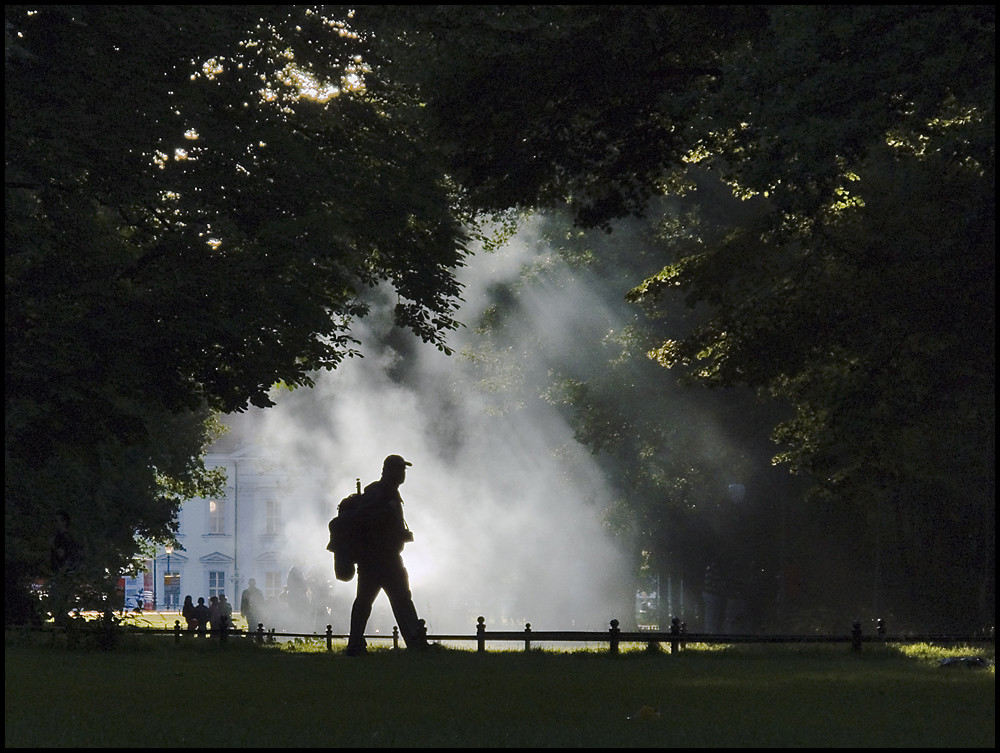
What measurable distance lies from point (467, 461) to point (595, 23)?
52.1 m

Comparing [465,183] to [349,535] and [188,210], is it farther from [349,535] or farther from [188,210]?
[188,210]

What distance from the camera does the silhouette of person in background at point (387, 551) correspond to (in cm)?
1712

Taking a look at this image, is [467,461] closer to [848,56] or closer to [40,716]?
[848,56]

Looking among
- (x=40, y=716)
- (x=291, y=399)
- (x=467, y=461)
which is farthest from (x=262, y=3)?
(x=291, y=399)

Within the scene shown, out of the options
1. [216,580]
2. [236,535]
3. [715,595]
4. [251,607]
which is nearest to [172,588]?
[216,580]

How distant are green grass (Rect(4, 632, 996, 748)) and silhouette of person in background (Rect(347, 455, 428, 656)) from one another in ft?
4.04

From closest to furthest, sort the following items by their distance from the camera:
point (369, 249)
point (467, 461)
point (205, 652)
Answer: point (205, 652) < point (369, 249) < point (467, 461)

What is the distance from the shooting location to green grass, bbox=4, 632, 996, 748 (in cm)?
836

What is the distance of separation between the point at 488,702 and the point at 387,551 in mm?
6898

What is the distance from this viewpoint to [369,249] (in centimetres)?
2530

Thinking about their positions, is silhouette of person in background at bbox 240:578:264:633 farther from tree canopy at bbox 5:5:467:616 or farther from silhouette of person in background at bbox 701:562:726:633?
tree canopy at bbox 5:5:467:616

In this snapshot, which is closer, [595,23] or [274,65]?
[595,23]

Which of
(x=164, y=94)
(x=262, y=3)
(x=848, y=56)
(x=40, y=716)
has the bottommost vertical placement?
(x=40, y=716)

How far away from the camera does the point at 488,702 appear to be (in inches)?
409
